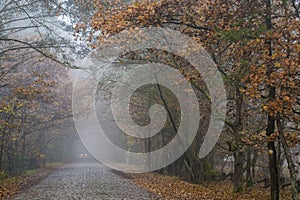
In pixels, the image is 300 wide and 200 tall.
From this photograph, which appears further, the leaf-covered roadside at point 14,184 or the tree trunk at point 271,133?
the leaf-covered roadside at point 14,184

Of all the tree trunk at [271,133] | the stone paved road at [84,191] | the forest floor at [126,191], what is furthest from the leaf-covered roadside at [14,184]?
the tree trunk at [271,133]

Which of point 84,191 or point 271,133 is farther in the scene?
point 84,191

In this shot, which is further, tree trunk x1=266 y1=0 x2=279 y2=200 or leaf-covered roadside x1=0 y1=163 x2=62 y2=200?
leaf-covered roadside x1=0 y1=163 x2=62 y2=200

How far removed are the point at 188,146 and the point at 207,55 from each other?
1114 centimetres

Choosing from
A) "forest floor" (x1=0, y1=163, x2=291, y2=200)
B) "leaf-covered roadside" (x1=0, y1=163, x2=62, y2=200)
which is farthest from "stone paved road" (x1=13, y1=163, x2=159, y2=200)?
"leaf-covered roadside" (x1=0, y1=163, x2=62, y2=200)

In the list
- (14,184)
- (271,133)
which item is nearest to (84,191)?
(14,184)

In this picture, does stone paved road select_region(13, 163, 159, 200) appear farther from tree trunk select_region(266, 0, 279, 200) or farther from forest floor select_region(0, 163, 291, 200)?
tree trunk select_region(266, 0, 279, 200)

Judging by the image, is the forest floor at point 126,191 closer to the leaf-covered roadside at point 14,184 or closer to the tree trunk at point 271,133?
the leaf-covered roadside at point 14,184

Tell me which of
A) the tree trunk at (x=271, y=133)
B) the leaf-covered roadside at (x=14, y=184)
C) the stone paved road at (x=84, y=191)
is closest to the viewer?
the tree trunk at (x=271, y=133)

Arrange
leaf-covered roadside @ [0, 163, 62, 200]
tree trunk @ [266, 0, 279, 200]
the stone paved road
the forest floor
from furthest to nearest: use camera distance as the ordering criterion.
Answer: leaf-covered roadside @ [0, 163, 62, 200]
the forest floor
the stone paved road
tree trunk @ [266, 0, 279, 200]

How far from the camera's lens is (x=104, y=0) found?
14648 mm

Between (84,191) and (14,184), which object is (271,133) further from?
(14,184)

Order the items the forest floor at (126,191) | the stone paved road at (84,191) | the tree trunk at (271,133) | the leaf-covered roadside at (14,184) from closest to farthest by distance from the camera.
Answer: the tree trunk at (271,133), the stone paved road at (84,191), the forest floor at (126,191), the leaf-covered roadside at (14,184)

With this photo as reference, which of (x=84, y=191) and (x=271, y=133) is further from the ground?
(x=271, y=133)
